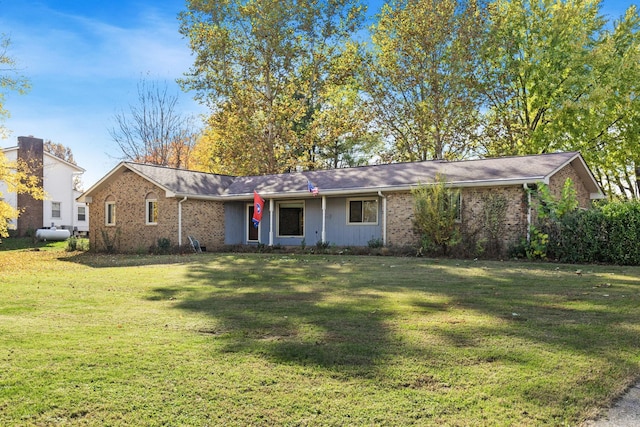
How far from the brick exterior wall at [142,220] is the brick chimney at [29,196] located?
10640 mm

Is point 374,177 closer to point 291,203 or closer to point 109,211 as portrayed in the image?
point 291,203

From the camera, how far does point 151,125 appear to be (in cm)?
3906

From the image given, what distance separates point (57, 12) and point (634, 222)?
17713mm

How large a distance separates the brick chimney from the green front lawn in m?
26.4

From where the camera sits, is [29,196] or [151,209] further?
[29,196]

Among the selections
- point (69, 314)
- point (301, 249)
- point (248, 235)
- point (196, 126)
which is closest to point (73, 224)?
point (196, 126)

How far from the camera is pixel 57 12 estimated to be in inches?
574

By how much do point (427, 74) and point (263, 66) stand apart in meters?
10.1

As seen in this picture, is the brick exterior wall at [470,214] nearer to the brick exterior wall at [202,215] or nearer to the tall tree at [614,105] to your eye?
the brick exterior wall at [202,215]

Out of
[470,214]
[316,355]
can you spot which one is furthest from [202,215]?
[316,355]

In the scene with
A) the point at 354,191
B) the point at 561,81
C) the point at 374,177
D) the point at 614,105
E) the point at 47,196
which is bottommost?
the point at 354,191

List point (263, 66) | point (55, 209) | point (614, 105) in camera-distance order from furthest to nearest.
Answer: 1. point (55, 209)
2. point (263, 66)
3. point (614, 105)

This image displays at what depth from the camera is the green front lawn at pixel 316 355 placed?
3523mm

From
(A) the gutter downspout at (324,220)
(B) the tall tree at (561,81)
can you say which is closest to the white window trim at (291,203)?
(A) the gutter downspout at (324,220)
